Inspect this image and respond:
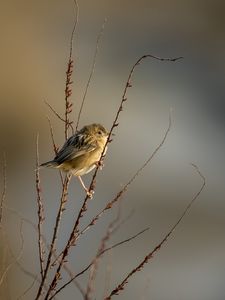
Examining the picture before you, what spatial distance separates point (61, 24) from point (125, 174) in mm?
4991

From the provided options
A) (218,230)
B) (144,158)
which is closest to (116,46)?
(144,158)

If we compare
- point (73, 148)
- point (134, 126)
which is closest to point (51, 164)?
point (73, 148)

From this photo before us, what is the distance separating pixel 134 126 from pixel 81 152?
8190 mm

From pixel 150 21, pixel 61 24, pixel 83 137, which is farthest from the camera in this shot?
pixel 150 21

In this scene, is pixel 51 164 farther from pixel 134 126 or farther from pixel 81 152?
pixel 134 126

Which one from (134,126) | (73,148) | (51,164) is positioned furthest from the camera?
(134,126)

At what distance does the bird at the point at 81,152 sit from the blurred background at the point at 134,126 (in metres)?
2.19

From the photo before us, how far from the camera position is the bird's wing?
5.07 m

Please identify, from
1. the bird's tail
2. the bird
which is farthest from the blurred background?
the bird's tail

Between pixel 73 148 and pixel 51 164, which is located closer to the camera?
pixel 51 164

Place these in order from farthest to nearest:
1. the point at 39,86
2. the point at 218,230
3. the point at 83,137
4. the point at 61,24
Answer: the point at 61,24, the point at 39,86, the point at 218,230, the point at 83,137

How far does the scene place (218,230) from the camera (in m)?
11.4

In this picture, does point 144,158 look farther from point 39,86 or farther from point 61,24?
point 61,24

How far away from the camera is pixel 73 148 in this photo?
517cm
